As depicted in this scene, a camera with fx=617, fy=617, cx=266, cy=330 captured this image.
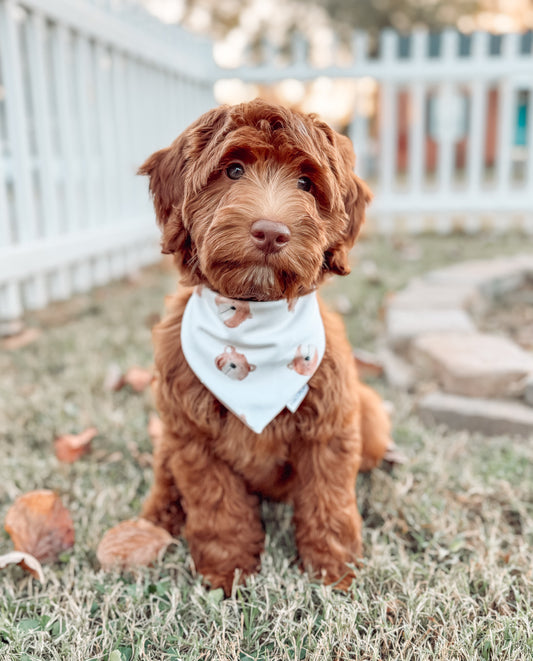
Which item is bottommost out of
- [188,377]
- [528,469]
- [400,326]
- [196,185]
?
[528,469]

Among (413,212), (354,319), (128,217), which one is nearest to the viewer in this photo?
(354,319)

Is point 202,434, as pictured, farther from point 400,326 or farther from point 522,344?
point 522,344

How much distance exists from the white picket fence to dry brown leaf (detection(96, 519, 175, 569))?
2472 millimetres

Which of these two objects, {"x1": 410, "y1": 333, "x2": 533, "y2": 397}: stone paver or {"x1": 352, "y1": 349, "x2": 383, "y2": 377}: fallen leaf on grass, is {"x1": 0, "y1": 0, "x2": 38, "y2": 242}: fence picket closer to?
{"x1": 352, "y1": 349, "x2": 383, "y2": 377}: fallen leaf on grass

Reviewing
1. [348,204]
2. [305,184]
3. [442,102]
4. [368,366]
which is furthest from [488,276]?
[442,102]

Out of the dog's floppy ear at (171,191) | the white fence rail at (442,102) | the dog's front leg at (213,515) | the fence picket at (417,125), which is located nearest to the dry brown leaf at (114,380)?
the dog's front leg at (213,515)

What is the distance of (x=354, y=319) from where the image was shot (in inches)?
179

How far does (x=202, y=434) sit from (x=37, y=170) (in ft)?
12.0

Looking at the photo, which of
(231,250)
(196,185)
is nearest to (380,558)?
(231,250)

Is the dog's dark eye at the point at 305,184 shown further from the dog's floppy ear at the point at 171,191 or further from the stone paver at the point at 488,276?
the stone paver at the point at 488,276

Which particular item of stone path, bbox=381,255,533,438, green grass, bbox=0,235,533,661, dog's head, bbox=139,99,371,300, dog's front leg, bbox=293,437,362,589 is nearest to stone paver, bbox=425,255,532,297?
stone path, bbox=381,255,533,438

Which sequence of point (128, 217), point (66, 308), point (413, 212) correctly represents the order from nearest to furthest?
1. point (66, 308)
2. point (128, 217)
3. point (413, 212)

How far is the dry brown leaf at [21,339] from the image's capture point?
13.2 feet

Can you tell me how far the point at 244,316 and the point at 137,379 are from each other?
5.30 feet
